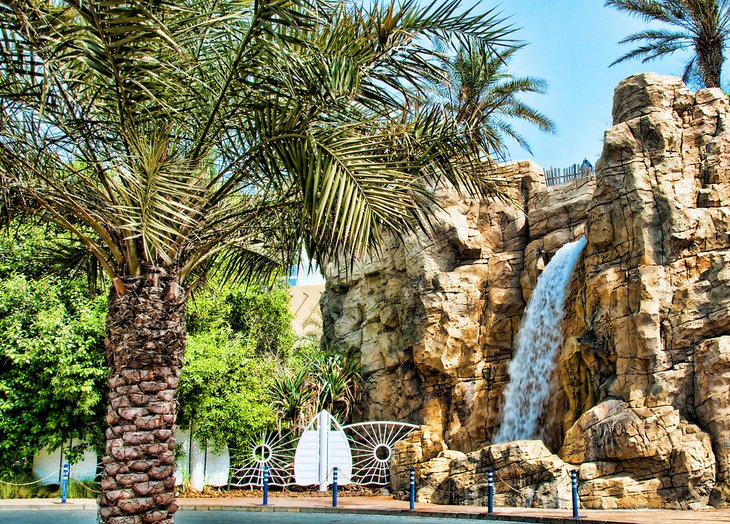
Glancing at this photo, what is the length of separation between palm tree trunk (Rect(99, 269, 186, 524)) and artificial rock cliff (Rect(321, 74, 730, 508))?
561 cm

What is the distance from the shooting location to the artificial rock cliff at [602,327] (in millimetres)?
17422

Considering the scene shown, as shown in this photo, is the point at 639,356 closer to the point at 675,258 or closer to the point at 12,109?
the point at 675,258

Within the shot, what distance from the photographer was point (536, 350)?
921 inches

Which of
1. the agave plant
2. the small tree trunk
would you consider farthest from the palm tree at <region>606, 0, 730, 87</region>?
the agave plant

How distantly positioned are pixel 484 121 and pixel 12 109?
6173mm

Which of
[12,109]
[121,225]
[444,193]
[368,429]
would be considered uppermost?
[444,193]

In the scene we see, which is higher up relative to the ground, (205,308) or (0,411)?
(205,308)

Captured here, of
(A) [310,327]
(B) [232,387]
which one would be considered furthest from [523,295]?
(A) [310,327]

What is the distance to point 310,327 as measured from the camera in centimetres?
6097

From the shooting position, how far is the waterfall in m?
22.7

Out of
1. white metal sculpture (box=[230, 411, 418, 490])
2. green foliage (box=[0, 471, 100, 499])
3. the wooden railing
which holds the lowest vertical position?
green foliage (box=[0, 471, 100, 499])

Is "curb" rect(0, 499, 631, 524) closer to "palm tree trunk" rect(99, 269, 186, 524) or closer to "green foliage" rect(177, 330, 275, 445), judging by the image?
"green foliage" rect(177, 330, 275, 445)

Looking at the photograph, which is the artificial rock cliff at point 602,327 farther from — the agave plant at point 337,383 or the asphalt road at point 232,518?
the asphalt road at point 232,518

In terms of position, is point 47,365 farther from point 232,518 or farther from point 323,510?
point 323,510
